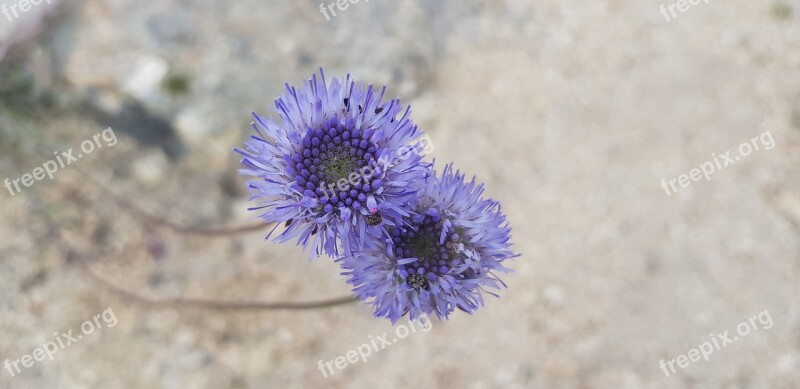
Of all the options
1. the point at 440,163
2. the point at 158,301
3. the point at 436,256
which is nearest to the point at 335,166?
the point at 436,256

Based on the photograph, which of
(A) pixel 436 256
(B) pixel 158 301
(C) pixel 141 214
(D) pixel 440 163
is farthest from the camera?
(D) pixel 440 163

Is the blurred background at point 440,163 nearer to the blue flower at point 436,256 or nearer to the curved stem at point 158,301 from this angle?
the curved stem at point 158,301

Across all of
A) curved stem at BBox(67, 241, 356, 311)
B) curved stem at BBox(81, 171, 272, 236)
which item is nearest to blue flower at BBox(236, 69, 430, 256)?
curved stem at BBox(67, 241, 356, 311)

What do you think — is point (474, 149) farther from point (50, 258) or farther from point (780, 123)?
point (50, 258)

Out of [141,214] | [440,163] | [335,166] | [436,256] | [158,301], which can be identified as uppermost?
[141,214]

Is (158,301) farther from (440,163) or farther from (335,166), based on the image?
(335,166)

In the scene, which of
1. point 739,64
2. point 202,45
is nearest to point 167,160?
point 202,45
